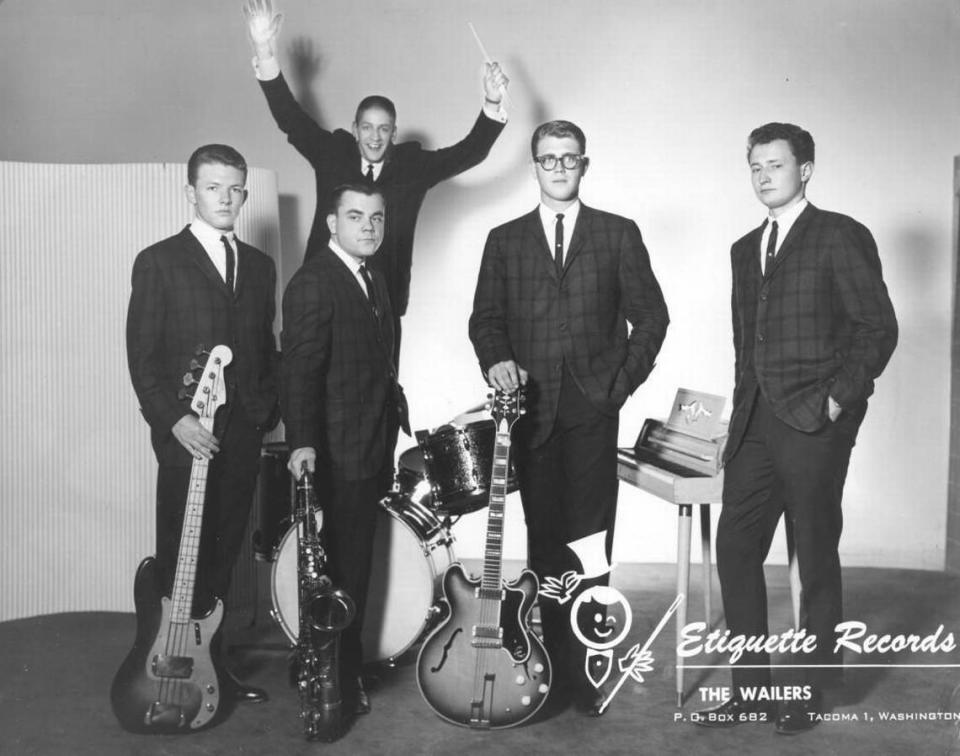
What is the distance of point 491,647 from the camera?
8.91 feet

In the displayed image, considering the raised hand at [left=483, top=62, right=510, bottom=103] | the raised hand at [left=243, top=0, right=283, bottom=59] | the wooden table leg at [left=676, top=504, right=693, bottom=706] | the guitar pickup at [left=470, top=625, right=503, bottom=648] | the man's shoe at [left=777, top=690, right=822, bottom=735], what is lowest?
the man's shoe at [left=777, top=690, right=822, bottom=735]

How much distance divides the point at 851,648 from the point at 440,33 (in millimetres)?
2472

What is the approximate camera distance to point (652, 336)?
9.23ft

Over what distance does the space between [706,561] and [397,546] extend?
3.71 ft

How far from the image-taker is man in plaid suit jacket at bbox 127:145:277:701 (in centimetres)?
278

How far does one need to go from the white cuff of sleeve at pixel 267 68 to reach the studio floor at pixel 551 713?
1875 mm

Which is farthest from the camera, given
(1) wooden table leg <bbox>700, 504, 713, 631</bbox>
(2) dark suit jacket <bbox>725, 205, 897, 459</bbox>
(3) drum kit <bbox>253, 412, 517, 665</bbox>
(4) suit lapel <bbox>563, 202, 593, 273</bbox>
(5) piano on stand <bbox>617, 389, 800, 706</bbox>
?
(1) wooden table leg <bbox>700, 504, 713, 631</bbox>

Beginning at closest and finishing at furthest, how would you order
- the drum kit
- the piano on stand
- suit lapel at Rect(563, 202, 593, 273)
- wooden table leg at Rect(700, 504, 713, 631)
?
the piano on stand
suit lapel at Rect(563, 202, 593, 273)
the drum kit
wooden table leg at Rect(700, 504, 713, 631)

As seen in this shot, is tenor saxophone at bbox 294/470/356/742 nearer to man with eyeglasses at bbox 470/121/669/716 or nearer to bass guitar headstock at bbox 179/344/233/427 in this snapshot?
bass guitar headstock at bbox 179/344/233/427

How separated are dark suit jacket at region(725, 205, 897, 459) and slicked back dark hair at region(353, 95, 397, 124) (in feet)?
4.36

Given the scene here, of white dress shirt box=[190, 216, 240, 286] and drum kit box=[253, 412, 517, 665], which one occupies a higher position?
white dress shirt box=[190, 216, 240, 286]

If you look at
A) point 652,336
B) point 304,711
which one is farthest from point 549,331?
point 304,711

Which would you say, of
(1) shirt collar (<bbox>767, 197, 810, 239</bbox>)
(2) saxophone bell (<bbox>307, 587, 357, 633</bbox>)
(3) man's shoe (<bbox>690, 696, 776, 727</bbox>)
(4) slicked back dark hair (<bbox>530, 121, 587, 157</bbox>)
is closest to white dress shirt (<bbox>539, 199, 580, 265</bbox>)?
(4) slicked back dark hair (<bbox>530, 121, 587, 157</bbox>)

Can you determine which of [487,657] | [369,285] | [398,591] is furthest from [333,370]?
[487,657]
